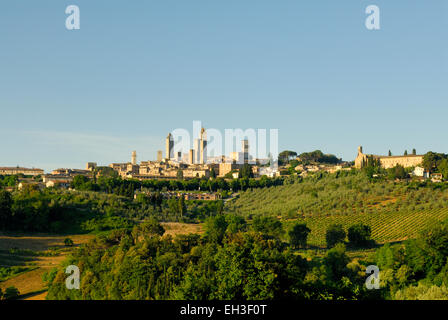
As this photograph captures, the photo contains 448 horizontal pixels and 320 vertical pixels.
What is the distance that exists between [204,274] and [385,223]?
117 ft

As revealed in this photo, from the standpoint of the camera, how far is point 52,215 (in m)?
53.0

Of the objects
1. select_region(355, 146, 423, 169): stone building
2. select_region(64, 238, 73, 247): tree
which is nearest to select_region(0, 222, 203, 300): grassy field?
select_region(64, 238, 73, 247): tree

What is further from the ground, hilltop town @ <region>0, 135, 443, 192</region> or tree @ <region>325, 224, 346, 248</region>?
hilltop town @ <region>0, 135, 443, 192</region>

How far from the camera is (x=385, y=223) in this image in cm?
5469

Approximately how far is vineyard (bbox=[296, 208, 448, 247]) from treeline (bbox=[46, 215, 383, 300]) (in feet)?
53.1

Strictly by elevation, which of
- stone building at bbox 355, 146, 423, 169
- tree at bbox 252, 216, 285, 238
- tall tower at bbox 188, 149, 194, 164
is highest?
tall tower at bbox 188, 149, 194, 164

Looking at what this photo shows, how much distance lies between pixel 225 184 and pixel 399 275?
213 ft

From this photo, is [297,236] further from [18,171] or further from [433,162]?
[18,171]

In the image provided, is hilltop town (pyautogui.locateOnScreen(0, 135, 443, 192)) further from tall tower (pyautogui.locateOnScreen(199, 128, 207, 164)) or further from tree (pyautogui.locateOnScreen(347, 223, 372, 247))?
tree (pyautogui.locateOnScreen(347, 223, 372, 247))

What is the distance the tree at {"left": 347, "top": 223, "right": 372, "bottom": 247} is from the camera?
46.8m

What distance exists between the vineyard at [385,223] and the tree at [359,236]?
1.67 meters
